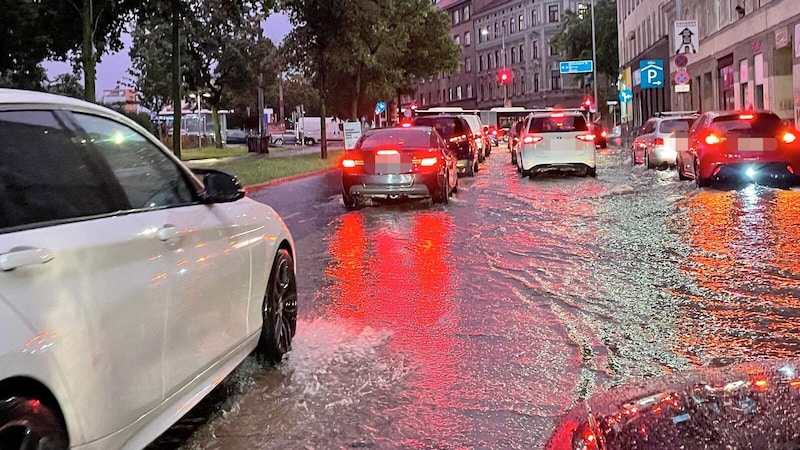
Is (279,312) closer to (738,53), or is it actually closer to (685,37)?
(685,37)

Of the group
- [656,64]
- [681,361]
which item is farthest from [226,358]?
[656,64]

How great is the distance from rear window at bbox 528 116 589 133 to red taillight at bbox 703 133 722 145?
525 cm

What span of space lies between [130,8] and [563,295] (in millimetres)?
19244

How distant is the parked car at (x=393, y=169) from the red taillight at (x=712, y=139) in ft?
16.6

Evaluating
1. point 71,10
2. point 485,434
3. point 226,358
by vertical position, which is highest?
point 71,10

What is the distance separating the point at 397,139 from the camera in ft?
51.0

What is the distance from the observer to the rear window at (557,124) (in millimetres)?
21516

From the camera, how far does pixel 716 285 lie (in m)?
7.80

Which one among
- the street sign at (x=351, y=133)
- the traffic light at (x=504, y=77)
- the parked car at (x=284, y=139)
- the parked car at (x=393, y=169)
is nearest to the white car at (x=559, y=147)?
the parked car at (x=393, y=169)

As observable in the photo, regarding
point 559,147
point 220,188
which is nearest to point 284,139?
point 559,147

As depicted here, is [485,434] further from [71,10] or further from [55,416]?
[71,10]

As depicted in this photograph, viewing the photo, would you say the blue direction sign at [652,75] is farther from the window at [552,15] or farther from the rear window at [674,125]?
the window at [552,15]

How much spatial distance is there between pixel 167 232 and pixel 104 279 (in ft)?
2.09

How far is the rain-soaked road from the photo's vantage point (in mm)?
4531
